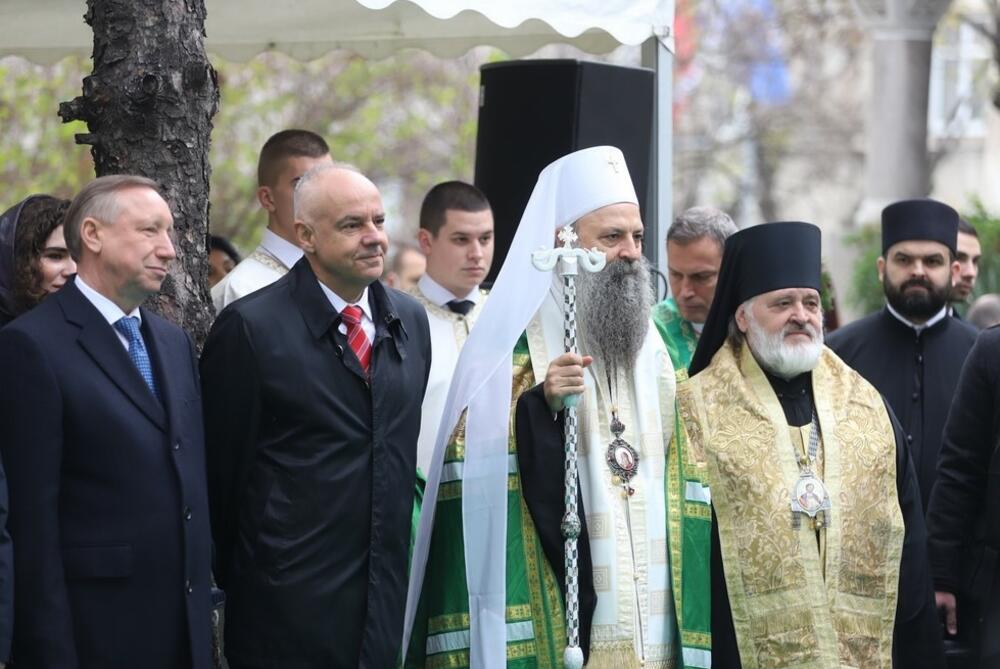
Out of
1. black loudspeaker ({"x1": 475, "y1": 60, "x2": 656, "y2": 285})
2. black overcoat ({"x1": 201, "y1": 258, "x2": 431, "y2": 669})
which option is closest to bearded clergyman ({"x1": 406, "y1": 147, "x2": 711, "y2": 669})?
black overcoat ({"x1": 201, "y1": 258, "x2": 431, "y2": 669})

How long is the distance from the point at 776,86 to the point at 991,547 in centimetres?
2604

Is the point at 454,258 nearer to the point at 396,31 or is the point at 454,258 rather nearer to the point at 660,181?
the point at 660,181

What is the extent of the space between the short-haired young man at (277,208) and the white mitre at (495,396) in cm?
149

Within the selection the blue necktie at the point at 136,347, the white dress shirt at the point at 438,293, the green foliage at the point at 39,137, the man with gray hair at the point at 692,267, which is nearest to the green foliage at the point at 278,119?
the green foliage at the point at 39,137

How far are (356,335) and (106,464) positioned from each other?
0.96m

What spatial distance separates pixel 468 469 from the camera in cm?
566

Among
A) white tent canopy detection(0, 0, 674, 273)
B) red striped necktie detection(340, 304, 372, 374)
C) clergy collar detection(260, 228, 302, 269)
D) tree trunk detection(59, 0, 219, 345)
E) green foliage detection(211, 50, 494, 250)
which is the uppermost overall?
green foliage detection(211, 50, 494, 250)

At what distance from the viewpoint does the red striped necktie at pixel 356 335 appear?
5457 millimetres

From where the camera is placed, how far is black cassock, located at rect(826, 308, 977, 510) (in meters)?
7.62

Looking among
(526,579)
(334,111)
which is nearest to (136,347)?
(526,579)

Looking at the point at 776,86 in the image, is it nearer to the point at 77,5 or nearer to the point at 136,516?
the point at 77,5

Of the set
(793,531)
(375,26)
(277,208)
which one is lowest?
(793,531)

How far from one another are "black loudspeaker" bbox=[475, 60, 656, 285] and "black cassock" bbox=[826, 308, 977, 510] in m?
1.17

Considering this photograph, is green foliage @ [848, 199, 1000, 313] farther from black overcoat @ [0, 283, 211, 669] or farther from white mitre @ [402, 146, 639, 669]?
black overcoat @ [0, 283, 211, 669]
